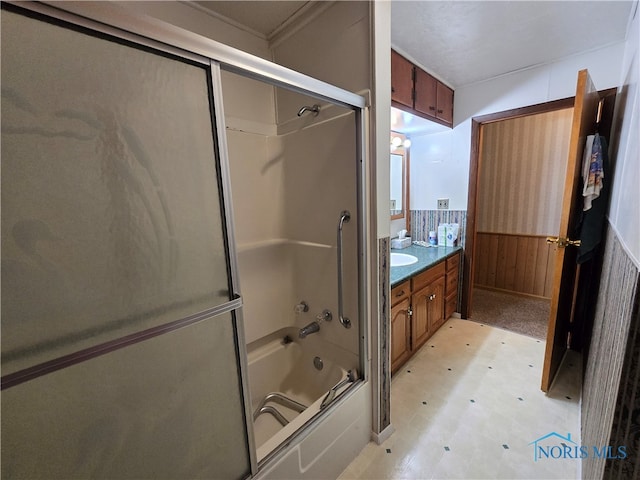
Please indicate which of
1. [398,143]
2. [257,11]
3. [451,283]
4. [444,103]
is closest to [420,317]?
[451,283]

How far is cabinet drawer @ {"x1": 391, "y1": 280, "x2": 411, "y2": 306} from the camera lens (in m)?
1.81

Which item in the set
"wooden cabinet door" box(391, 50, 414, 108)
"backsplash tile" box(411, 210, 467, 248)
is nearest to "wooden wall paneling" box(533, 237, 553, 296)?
"backsplash tile" box(411, 210, 467, 248)

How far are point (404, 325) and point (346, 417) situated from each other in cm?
89

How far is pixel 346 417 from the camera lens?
1345 mm

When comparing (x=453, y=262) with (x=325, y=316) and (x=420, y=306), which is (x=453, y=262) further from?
(x=325, y=316)

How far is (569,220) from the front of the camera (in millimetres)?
1590

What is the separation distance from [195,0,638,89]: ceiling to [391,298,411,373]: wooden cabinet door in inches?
71.1

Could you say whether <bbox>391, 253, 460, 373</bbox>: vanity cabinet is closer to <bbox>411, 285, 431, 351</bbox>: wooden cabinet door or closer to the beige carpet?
<bbox>411, 285, 431, 351</bbox>: wooden cabinet door

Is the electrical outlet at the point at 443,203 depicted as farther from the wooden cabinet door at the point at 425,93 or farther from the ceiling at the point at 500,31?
the ceiling at the point at 500,31

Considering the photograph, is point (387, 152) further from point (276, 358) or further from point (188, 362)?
point (276, 358)

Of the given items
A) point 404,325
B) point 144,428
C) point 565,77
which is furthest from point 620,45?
point 144,428

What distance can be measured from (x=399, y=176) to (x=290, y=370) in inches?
85.6

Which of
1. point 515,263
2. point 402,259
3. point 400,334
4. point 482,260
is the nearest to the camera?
point 400,334

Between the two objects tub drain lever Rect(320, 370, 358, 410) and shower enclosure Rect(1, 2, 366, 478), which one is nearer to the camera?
shower enclosure Rect(1, 2, 366, 478)
